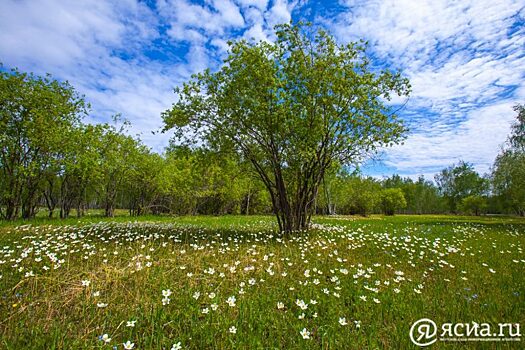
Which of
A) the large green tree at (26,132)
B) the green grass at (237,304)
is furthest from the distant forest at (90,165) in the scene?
the green grass at (237,304)

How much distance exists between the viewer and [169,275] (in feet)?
19.8

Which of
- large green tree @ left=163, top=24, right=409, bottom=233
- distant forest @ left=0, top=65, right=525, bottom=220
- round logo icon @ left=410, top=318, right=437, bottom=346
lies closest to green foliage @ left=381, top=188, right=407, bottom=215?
distant forest @ left=0, top=65, right=525, bottom=220

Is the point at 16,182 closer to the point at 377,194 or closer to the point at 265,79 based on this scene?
the point at 265,79

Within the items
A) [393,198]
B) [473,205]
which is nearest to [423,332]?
[393,198]

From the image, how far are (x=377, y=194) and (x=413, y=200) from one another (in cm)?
3740

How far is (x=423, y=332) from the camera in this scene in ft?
13.1

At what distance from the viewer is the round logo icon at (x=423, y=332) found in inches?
147

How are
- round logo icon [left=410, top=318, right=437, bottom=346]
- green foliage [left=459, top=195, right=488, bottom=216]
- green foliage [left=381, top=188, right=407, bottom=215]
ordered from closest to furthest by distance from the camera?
round logo icon [left=410, top=318, right=437, bottom=346], green foliage [left=459, top=195, right=488, bottom=216], green foliage [left=381, top=188, right=407, bottom=215]

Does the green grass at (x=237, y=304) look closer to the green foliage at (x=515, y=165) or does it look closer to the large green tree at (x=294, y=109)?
the large green tree at (x=294, y=109)

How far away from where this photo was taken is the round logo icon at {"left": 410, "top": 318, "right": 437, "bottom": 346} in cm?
374

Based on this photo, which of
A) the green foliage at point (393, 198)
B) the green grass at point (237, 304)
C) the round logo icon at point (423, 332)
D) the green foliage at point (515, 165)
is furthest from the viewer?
the green foliage at point (393, 198)

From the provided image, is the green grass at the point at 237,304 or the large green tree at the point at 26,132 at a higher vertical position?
the large green tree at the point at 26,132

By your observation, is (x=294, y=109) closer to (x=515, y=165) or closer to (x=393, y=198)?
(x=515, y=165)

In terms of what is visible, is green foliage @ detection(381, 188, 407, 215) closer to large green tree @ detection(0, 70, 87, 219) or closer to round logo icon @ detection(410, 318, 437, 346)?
large green tree @ detection(0, 70, 87, 219)
